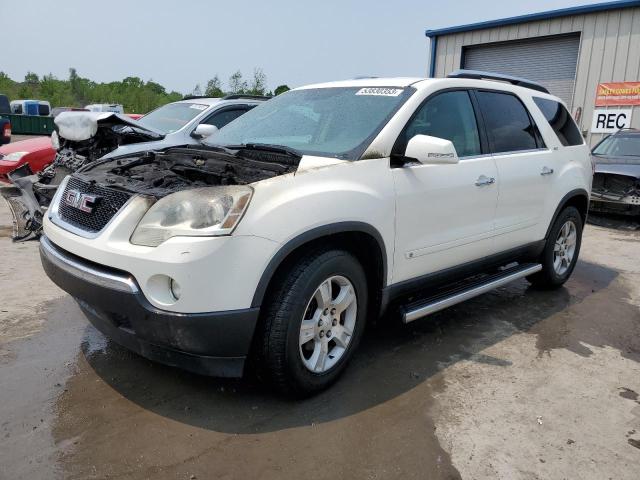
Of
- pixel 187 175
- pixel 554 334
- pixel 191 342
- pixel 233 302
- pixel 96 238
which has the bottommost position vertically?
pixel 554 334

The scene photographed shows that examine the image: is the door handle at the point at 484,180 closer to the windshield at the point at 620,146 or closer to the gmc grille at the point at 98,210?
the gmc grille at the point at 98,210

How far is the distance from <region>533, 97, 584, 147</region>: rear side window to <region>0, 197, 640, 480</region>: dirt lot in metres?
1.81

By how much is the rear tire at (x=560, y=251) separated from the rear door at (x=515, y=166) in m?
0.44

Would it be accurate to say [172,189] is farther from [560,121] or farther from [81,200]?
[560,121]

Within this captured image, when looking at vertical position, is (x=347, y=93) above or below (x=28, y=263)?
above

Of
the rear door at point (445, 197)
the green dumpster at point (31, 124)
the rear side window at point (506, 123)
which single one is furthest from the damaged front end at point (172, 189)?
the green dumpster at point (31, 124)

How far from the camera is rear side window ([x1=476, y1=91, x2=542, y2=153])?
411 centimetres

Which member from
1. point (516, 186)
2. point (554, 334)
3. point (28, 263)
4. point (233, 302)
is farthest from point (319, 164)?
point (28, 263)

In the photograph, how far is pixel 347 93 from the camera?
3773mm

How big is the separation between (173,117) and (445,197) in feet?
16.1

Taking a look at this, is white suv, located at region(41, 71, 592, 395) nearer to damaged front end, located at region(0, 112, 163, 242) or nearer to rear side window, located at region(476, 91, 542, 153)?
A: rear side window, located at region(476, 91, 542, 153)

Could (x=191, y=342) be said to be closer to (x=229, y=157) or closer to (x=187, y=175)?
(x=187, y=175)

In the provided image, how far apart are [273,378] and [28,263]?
3.65 m

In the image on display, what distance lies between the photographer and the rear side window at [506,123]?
13.5 ft
